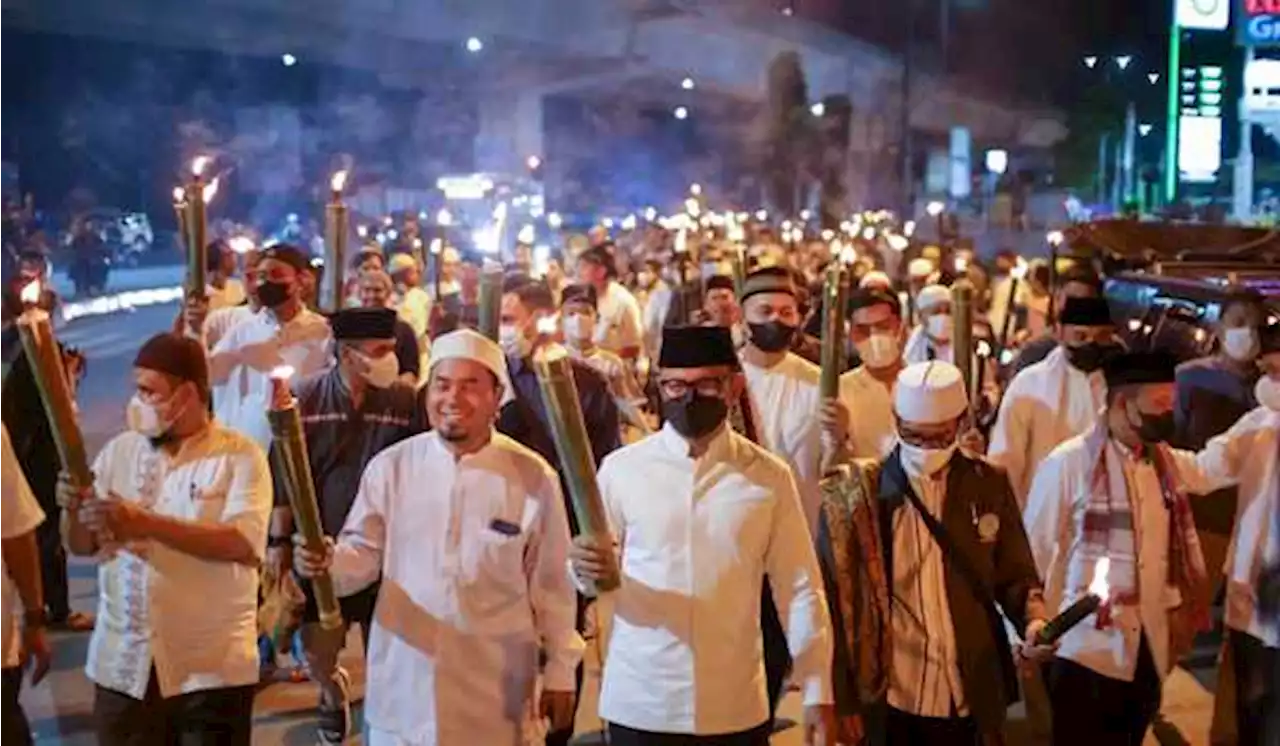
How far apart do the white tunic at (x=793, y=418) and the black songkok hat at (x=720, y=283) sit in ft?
12.6

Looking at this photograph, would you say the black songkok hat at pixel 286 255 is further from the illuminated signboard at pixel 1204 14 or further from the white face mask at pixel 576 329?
the illuminated signboard at pixel 1204 14

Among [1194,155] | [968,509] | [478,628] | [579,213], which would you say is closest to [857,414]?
[968,509]

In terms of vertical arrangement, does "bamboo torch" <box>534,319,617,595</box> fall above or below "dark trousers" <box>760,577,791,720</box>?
above

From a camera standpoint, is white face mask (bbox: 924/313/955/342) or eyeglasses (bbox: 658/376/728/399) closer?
eyeglasses (bbox: 658/376/728/399)

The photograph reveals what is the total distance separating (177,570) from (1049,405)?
12.8 ft

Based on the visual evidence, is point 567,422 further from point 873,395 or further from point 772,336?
point 873,395

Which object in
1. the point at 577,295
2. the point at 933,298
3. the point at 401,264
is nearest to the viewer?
the point at 933,298

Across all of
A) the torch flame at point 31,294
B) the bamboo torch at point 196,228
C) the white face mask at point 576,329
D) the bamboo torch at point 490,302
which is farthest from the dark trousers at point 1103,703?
the white face mask at point 576,329

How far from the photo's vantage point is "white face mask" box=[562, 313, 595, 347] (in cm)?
1023

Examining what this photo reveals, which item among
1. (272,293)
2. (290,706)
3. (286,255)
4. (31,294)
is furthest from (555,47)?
(31,294)

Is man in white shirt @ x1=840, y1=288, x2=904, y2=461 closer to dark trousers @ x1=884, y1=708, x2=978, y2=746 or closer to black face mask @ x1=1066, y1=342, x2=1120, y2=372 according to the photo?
black face mask @ x1=1066, y1=342, x2=1120, y2=372

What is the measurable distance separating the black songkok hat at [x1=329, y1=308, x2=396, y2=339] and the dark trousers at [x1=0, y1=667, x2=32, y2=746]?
76.6 inches

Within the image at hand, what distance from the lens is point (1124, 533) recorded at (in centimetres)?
584

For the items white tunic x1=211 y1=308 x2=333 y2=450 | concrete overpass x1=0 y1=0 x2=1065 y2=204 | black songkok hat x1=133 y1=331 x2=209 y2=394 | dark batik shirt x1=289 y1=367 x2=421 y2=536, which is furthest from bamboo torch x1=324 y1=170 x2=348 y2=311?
concrete overpass x1=0 y1=0 x2=1065 y2=204
